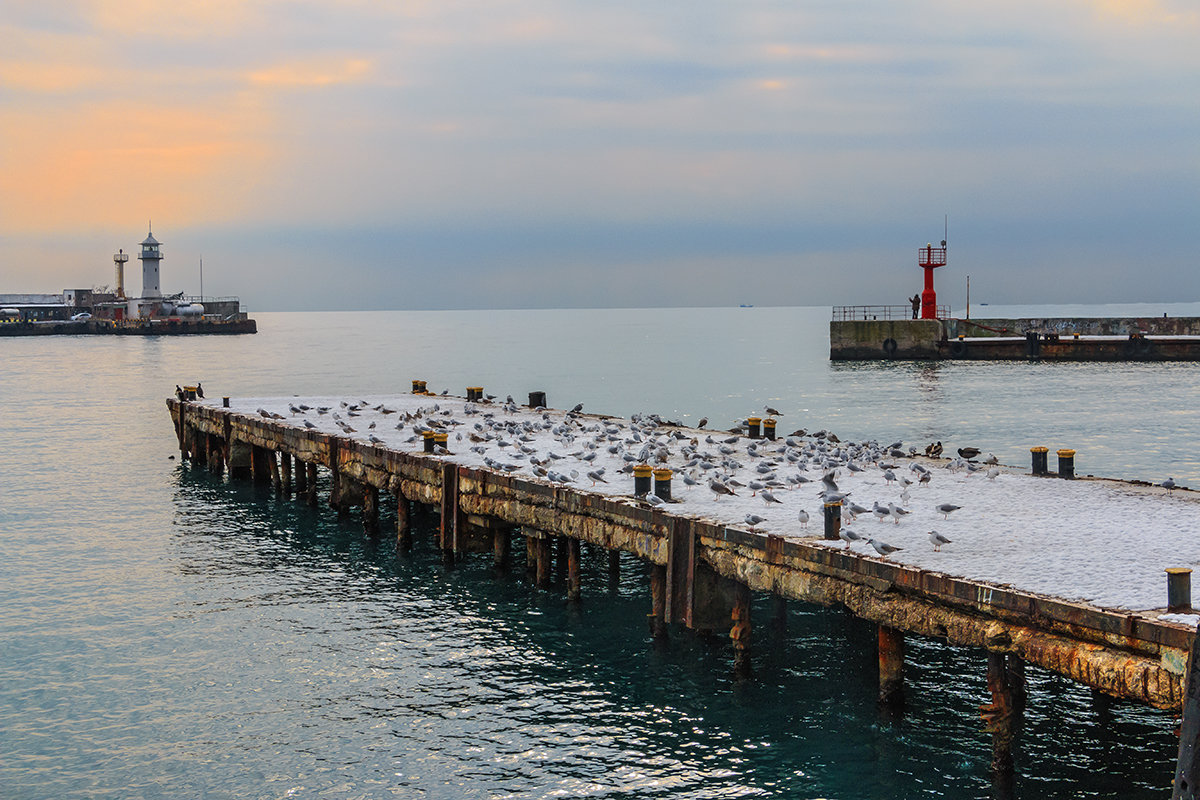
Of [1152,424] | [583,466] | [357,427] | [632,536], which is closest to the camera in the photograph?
[632,536]

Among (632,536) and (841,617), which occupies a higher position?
(632,536)

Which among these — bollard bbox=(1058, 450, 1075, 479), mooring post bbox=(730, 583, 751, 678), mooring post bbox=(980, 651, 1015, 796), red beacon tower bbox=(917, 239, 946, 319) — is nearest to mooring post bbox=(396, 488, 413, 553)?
mooring post bbox=(730, 583, 751, 678)

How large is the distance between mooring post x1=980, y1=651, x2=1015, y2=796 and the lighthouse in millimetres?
202563

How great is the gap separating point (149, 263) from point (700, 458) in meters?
193

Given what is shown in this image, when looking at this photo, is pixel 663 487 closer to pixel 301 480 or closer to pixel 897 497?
pixel 897 497

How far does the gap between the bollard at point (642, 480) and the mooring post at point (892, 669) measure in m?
5.77

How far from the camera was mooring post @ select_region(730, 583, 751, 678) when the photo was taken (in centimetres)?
1688

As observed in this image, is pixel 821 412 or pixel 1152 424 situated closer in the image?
pixel 1152 424

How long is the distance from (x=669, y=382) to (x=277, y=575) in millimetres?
67884

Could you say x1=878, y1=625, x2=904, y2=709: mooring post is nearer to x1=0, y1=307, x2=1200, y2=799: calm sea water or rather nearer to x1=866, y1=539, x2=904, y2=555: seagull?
x1=0, y1=307, x2=1200, y2=799: calm sea water

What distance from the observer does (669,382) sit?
9094 centimetres

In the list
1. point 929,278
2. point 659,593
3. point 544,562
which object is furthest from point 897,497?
point 929,278

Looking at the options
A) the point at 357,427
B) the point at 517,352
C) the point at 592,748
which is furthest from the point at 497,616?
the point at 517,352

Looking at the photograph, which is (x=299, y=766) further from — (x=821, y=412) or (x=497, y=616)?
(x=821, y=412)
